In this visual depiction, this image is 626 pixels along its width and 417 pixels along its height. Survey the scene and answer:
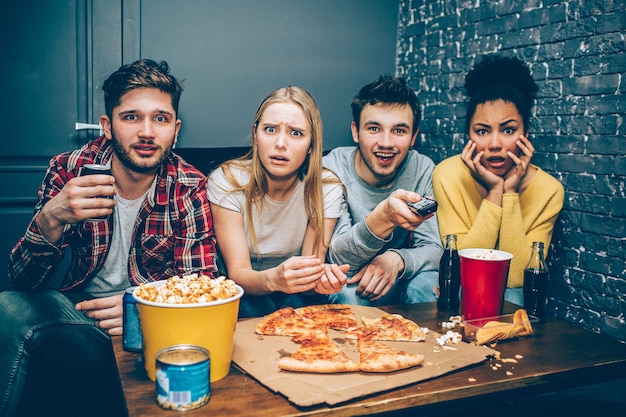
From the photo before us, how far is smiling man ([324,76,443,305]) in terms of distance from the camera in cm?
218

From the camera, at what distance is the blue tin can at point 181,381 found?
103 centimetres

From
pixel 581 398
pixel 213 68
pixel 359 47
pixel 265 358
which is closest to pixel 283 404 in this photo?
pixel 265 358

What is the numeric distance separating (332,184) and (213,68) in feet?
3.91

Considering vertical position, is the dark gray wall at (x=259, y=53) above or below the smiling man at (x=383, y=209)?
above

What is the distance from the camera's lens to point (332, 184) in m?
2.40

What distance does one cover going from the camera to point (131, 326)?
4.28 feet

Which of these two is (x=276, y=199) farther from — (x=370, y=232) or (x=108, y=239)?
(x=108, y=239)

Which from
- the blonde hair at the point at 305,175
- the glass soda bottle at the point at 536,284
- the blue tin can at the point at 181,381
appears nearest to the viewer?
the blue tin can at the point at 181,381

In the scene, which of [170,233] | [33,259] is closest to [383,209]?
[170,233]

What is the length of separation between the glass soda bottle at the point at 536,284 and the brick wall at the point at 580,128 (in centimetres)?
85

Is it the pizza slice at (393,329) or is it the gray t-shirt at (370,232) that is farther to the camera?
the gray t-shirt at (370,232)

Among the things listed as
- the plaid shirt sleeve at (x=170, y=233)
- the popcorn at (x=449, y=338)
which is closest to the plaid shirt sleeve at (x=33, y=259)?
the plaid shirt sleeve at (x=170, y=233)

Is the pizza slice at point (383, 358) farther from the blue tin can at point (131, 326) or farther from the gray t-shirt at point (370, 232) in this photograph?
the gray t-shirt at point (370, 232)

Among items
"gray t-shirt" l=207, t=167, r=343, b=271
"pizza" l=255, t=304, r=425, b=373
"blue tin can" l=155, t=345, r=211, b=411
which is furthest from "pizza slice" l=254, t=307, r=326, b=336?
"gray t-shirt" l=207, t=167, r=343, b=271
